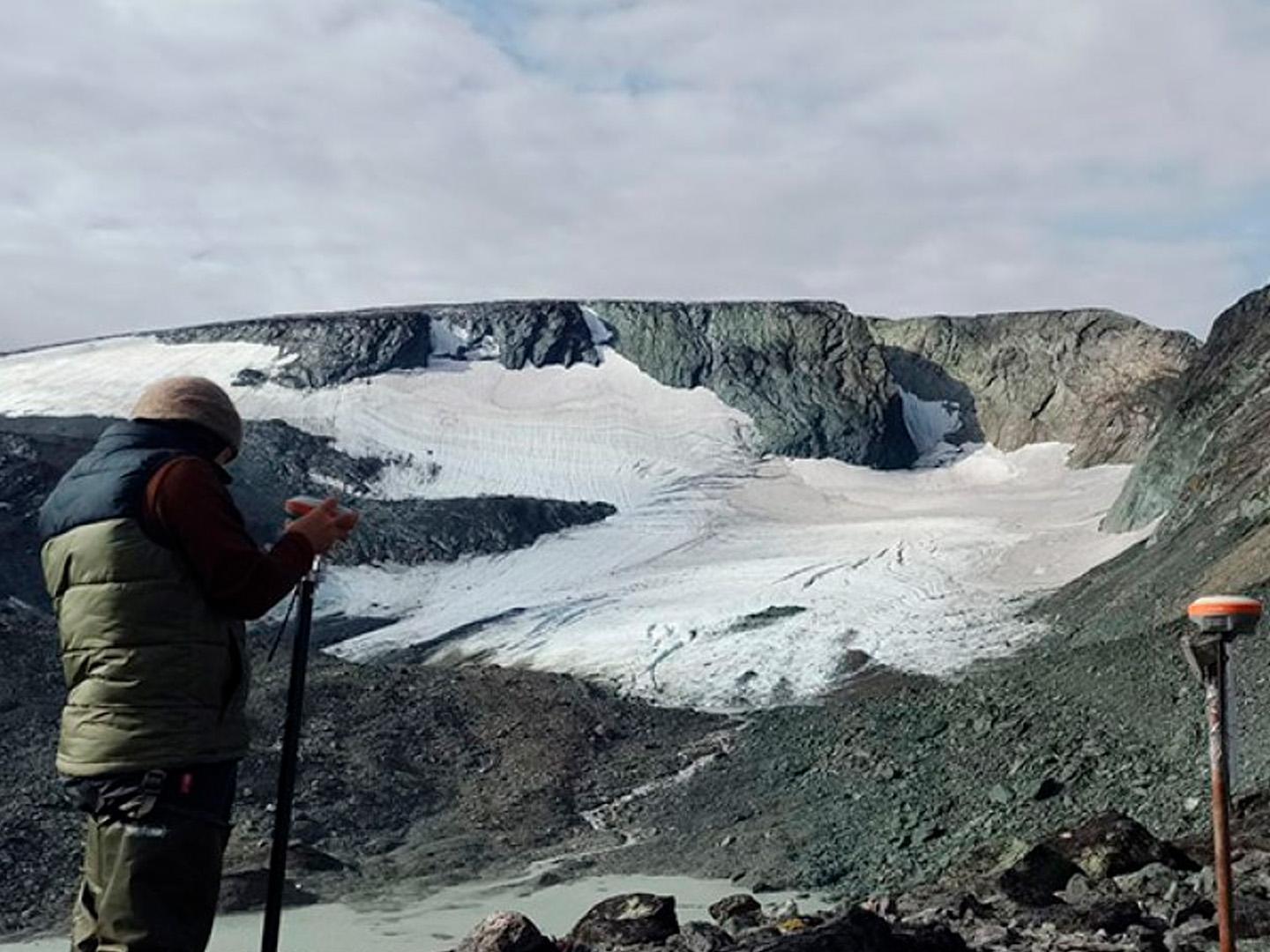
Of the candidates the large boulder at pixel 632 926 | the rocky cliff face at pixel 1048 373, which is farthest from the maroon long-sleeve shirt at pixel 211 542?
the rocky cliff face at pixel 1048 373

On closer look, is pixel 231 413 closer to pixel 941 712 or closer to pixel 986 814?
pixel 986 814

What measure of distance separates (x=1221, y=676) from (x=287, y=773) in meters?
2.69

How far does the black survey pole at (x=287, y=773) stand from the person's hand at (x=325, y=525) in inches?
7.4

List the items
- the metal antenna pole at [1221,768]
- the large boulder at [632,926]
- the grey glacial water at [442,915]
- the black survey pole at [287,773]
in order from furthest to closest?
the grey glacial water at [442,915] < the large boulder at [632,926] < the metal antenna pole at [1221,768] < the black survey pole at [287,773]

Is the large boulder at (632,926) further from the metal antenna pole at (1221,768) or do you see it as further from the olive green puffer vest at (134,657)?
the olive green puffer vest at (134,657)

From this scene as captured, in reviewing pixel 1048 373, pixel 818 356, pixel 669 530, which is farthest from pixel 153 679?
pixel 1048 373

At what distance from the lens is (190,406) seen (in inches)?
137

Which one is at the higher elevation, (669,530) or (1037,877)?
(1037,877)

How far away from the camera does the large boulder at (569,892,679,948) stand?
656cm

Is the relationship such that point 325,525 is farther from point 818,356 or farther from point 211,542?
Answer: point 818,356

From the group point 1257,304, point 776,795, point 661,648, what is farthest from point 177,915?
point 1257,304

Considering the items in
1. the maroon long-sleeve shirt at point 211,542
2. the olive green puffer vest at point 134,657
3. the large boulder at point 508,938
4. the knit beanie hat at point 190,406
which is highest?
the knit beanie hat at point 190,406

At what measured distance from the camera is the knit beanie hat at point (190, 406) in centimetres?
347

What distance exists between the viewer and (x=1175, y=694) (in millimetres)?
14555
